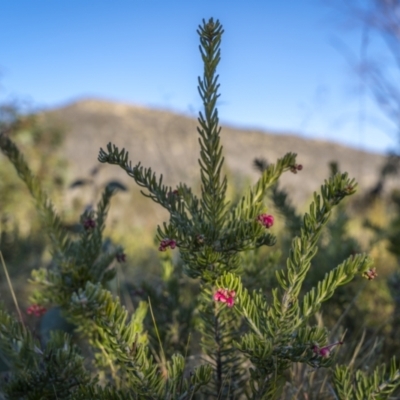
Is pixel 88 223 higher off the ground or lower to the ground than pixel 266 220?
lower

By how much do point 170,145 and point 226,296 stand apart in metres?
10.9

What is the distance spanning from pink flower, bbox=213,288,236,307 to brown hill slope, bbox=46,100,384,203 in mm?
8544

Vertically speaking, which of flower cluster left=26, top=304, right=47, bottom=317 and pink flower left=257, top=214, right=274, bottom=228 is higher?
pink flower left=257, top=214, right=274, bottom=228

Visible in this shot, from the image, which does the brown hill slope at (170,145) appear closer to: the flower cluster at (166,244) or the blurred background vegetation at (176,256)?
the blurred background vegetation at (176,256)

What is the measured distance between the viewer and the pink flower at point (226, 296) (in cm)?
106

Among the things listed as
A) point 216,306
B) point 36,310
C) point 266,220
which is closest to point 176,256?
point 36,310

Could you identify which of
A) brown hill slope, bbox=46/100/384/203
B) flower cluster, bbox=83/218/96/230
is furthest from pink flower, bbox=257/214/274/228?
brown hill slope, bbox=46/100/384/203

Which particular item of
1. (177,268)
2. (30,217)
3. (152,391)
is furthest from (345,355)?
(30,217)

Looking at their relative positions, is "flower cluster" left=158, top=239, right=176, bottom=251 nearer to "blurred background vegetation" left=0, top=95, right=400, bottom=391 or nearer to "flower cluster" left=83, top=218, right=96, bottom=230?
"blurred background vegetation" left=0, top=95, right=400, bottom=391

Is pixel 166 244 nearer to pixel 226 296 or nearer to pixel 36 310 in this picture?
pixel 226 296

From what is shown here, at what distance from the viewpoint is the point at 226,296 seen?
1.06 m

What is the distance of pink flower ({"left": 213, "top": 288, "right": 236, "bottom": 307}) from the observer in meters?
1.06

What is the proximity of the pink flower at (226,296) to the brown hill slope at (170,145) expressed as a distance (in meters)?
8.54

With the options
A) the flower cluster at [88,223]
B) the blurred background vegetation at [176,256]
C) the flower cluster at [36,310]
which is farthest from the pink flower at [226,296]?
the flower cluster at [36,310]
